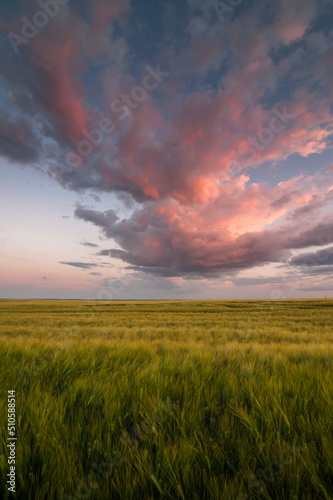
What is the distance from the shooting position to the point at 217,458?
4.18 ft

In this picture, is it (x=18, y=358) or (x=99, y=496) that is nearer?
(x=99, y=496)

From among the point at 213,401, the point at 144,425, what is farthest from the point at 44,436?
the point at 213,401

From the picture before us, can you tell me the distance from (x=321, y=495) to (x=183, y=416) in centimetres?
84

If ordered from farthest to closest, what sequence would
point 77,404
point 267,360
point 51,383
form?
point 267,360, point 51,383, point 77,404

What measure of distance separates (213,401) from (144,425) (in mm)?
667

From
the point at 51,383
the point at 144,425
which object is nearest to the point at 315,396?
the point at 144,425

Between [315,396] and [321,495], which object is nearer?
[321,495]

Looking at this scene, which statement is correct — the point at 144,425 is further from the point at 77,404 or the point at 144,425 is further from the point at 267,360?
the point at 267,360

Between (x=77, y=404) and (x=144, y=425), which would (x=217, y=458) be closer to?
(x=144, y=425)

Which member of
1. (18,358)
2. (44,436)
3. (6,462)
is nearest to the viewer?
(6,462)

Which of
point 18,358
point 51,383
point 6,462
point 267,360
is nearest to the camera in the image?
point 6,462

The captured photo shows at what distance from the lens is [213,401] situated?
74.3 inches

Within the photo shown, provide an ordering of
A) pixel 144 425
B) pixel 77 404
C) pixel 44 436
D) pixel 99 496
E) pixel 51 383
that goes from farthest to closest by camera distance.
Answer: pixel 51 383, pixel 77 404, pixel 144 425, pixel 44 436, pixel 99 496

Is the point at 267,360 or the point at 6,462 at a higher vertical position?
the point at 6,462
